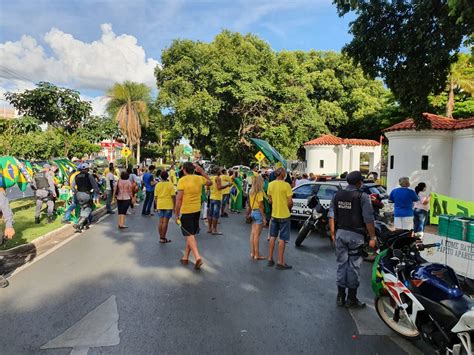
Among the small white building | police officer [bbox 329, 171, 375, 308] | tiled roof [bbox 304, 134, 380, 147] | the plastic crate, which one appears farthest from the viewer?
tiled roof [bbox 304, 134, 380, 147]

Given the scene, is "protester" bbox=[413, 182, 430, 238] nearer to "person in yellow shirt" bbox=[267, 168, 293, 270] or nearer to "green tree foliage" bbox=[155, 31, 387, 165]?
"person in yellow shirt" bbox=[267, 168, 293, 270]

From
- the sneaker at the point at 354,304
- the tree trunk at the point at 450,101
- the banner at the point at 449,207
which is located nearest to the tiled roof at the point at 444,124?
the banner at the point at 449,207

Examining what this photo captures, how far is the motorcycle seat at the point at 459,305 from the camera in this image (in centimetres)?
Answer: 352

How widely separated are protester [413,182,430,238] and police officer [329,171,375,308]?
473 centimetres

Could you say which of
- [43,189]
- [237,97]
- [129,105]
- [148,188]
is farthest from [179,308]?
[129,105]

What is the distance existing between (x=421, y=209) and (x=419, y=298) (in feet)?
19.4

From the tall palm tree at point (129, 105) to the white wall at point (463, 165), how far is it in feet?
114

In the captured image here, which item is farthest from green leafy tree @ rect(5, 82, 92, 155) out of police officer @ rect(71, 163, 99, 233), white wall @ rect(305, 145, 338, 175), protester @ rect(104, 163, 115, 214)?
white wall @ rect(305, 145, 338, 175)

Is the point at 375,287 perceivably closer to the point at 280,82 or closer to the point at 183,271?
the point at 183,271

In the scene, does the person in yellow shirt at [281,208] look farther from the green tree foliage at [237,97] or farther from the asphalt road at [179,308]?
the green tree foliage at [237,97]

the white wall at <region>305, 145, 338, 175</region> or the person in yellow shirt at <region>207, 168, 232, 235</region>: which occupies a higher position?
the white wall at <region>305, 145, 338, 175</region>

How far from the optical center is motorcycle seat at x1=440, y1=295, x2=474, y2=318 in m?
3.52

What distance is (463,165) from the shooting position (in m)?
14.3

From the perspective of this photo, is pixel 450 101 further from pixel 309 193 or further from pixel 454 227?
pixel 454 227
